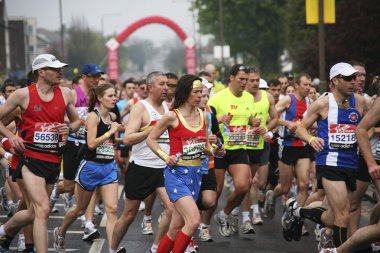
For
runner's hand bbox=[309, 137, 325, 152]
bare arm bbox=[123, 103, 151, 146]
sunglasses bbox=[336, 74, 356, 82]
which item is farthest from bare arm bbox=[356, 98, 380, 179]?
bare arm bbox=[123, 103, 151, 146]

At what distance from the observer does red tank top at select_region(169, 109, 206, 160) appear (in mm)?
8555

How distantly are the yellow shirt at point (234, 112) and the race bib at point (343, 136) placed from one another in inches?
109

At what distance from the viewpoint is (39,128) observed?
911 centimetres

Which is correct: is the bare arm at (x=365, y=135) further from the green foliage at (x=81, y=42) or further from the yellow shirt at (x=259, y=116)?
the green foliage at (x=81, y=42)

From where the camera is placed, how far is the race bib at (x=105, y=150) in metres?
10.2

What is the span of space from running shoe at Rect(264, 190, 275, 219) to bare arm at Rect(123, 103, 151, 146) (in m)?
3.78

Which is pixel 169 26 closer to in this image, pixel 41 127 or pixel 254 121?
pixel 254 121

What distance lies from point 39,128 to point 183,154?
61.6 inches

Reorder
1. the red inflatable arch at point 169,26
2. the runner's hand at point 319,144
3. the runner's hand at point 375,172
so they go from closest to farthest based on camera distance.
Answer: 1. the runner's hand at point 375,172
2. the runner's hand at point 319,144
3. the red inflatable arch at point 169,26

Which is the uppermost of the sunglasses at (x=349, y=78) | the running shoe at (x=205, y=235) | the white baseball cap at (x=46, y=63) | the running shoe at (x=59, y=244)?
the white baseball cap at (x=46, y=63)

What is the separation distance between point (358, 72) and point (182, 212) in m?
3.10

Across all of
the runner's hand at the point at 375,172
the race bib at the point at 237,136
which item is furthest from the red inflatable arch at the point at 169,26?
the runner's hand at the point at 375,172

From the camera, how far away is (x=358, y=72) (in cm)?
1030

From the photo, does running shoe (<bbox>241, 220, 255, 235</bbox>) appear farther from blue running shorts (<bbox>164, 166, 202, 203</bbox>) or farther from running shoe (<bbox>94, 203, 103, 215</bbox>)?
blue running shorts (<bbox>164, 166, 202, 203</bbox>)
